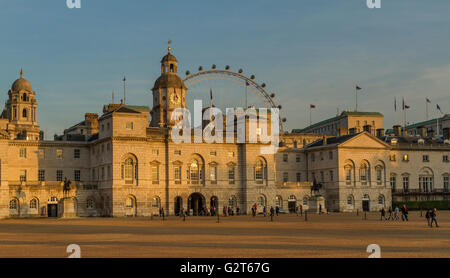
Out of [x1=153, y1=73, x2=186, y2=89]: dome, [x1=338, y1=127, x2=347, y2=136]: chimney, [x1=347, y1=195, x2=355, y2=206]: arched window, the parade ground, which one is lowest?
the parade ground

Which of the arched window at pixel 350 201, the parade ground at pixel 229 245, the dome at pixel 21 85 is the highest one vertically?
the dome at pixel 21 85

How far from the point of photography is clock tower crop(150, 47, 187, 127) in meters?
103

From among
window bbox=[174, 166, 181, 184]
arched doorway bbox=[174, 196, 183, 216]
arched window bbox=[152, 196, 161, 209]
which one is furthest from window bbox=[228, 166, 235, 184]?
arched window bbox=[152, 196, 161, 209]

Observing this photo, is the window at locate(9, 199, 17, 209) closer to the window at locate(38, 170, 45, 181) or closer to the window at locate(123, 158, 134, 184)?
the window at locate(38, 170, 45, 181)

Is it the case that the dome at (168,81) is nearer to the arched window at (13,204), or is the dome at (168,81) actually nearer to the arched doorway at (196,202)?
the arched doorway at (196,202)

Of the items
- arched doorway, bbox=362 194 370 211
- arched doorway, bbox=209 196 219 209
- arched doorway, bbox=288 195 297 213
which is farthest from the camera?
arched doorway, bbox=362 194 370 211

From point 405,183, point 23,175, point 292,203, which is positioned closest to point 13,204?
point 23,175

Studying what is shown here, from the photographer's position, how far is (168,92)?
103 meters

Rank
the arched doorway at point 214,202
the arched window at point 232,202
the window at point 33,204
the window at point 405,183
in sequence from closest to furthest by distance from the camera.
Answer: the window at point 33,204 → the arched doorway at point 214,202 → the arched window at point 232,202 → the window at point 405,183

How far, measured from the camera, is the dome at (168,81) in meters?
103

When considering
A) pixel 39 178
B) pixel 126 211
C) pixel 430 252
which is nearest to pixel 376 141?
pixel 126 211

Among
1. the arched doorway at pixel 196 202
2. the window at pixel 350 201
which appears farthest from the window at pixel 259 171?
the window at pixel 350 201
